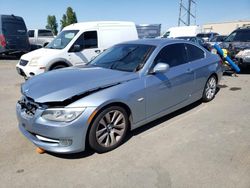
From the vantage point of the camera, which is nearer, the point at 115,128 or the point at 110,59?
the point at 115,128

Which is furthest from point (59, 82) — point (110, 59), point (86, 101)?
point (110, 59)

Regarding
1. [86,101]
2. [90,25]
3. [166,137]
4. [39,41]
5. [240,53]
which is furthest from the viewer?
[39,41]

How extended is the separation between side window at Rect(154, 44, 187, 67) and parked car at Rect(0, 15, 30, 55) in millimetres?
12284

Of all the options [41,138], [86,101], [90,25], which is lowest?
[41,138]

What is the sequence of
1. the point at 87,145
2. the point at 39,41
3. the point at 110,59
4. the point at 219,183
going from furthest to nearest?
the point at 39,41, the point at 110,59, the point at 87,145, the point at 219,183

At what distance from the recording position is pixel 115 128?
11.5ft

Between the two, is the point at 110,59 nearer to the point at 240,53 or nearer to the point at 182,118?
the point at 182,118

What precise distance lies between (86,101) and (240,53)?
753 cm

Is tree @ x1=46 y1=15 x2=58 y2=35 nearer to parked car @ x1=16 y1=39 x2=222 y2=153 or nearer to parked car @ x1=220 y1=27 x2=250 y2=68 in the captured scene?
parked car @ x1=220 y1=27 x2=250 y2=68

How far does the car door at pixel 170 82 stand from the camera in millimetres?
3839

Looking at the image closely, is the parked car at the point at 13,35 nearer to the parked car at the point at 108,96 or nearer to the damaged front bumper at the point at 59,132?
the parked car at the point at 108,96

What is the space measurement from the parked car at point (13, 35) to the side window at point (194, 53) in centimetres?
1225

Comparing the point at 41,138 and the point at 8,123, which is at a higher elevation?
the point at 41,138

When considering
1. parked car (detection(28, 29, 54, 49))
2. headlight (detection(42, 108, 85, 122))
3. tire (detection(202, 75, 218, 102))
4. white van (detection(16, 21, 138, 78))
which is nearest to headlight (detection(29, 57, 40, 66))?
white van (detection(16, 21, 138, 78))
